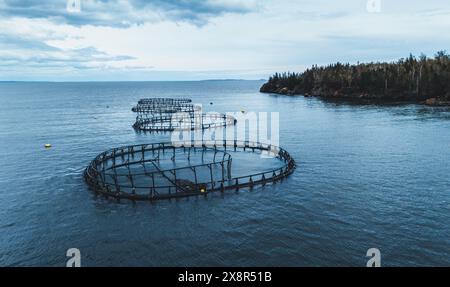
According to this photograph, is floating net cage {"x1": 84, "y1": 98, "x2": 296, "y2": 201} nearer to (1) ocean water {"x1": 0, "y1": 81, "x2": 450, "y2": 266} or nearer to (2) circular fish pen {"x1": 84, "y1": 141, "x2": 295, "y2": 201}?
(2) circular fish pen {"x1": 84, "y1": 141, "x2": 295, "y2": 201}

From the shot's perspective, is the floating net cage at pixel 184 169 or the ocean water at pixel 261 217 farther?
the floating net cage at pixel 184 169

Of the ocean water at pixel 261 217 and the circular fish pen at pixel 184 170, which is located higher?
the circular fish pen at pixel 184 170

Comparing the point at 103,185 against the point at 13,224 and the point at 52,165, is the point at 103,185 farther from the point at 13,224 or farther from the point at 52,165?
the point at 52,165

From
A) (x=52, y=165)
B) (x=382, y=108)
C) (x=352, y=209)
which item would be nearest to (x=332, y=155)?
(x=352, y=209)

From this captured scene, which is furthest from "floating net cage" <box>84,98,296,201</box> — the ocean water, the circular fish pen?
the ocean water

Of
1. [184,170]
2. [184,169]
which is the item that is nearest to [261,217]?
[184,170]

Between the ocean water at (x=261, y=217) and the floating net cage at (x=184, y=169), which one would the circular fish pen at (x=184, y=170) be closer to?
the floating net cage at (x=184, y=169)

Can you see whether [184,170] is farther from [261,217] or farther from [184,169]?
[261,217]

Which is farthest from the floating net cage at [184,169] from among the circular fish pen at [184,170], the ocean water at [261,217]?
the ocean water at [261,217]
